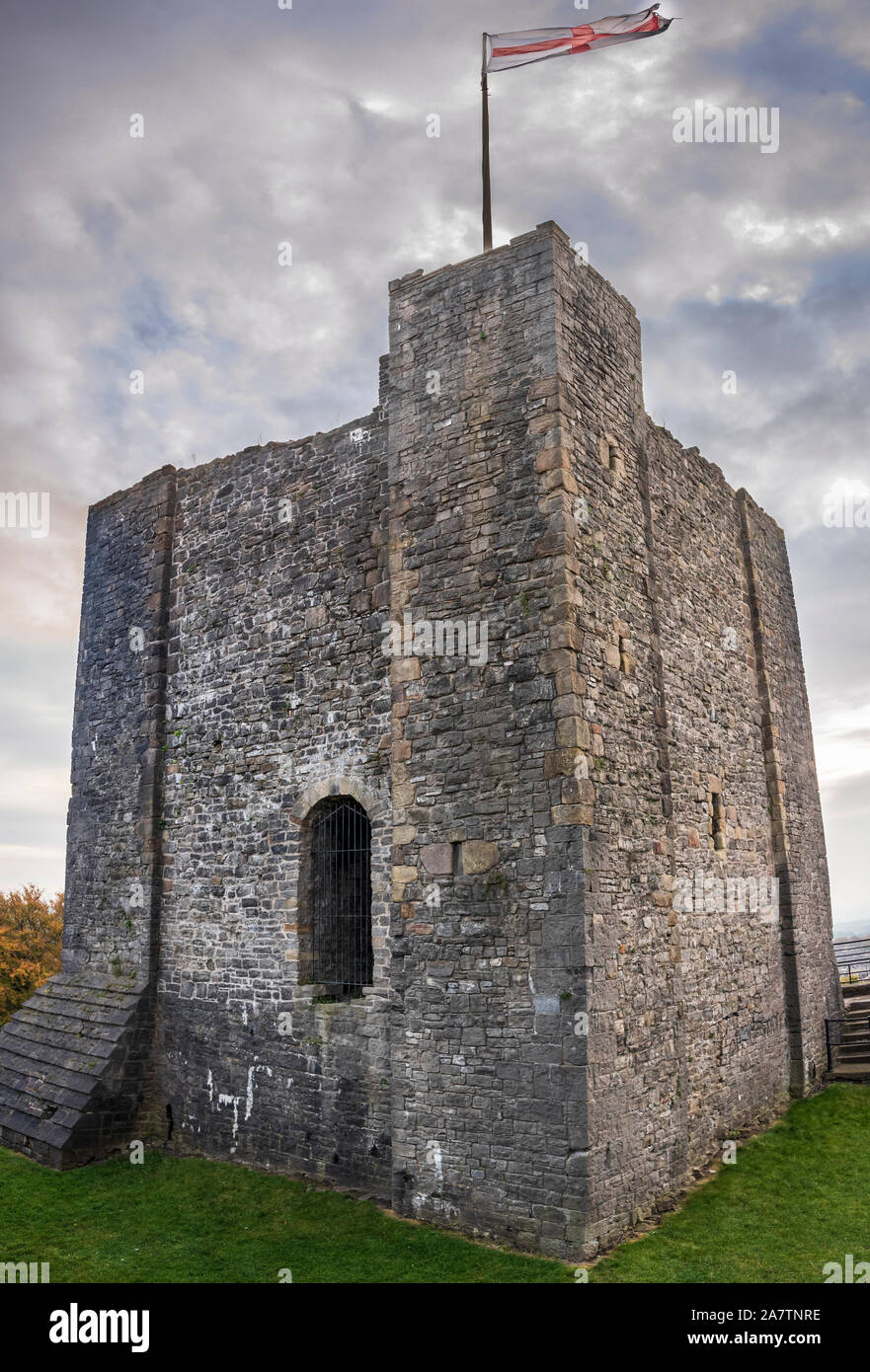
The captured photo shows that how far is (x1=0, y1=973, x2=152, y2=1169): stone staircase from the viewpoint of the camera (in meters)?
12.0

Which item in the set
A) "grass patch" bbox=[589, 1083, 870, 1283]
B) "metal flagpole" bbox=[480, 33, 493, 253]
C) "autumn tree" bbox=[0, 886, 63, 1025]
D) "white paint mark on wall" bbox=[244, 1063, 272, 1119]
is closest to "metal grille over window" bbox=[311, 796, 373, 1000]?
"white paint mark on wall" bbox=[244, 1063, 272, 1119]

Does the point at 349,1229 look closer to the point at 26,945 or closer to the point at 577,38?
the point at 577,38

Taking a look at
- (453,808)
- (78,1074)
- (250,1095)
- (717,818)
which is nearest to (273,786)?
(453,808)

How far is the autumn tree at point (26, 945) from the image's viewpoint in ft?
79.4

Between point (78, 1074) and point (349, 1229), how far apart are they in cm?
540

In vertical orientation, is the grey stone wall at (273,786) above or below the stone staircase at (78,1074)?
above

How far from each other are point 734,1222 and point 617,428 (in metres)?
8.24

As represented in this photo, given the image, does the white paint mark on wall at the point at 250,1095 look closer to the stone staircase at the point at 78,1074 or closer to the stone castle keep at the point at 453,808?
the stone castle keep at the point at 453,808

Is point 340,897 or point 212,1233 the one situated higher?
point 340,897

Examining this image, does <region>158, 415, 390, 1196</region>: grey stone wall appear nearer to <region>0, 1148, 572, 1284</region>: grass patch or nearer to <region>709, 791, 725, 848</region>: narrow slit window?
<region>0, 1148, 572, 1284</region>: grass patch

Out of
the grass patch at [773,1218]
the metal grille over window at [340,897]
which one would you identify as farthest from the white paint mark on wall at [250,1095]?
the grass patch at [773,1218]

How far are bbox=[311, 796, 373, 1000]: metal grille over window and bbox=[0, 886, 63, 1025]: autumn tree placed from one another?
15254 mm

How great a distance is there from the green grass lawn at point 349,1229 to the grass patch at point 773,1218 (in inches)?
0.7

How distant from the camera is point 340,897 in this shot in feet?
37.5
